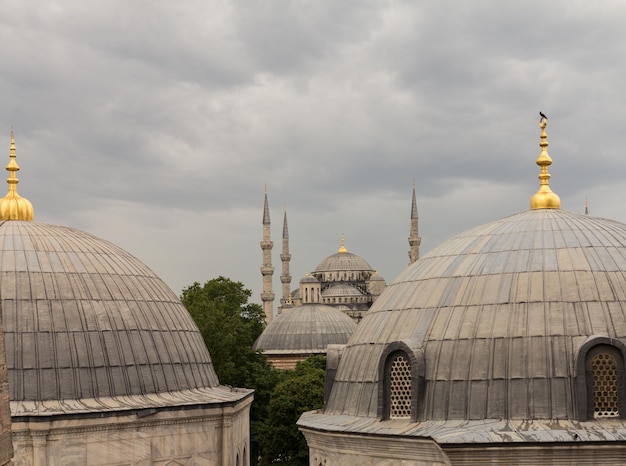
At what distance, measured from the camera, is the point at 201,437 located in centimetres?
2389

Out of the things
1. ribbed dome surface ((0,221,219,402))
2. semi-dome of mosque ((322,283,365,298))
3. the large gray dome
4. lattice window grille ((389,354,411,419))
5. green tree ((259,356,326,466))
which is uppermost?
the large gray dome

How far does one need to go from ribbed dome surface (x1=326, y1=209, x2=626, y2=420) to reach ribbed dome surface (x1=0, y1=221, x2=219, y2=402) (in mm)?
5120

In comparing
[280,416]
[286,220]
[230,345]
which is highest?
[286,220]

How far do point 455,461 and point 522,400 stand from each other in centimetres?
171

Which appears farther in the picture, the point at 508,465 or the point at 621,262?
the point at 621,262

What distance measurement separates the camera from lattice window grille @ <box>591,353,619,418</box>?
17125mm

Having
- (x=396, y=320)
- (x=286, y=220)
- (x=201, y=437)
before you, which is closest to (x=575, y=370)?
(x=396, y=320)

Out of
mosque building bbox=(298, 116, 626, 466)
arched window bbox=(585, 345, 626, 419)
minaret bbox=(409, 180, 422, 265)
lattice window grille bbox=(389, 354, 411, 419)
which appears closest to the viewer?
mosque building bbox=(298, 116, 626, 466)

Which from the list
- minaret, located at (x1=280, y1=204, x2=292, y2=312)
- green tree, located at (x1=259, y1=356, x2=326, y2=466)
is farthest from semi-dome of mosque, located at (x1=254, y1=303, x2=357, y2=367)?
minaret, located at (x1=280, y1=204, x2=292, y2=312)

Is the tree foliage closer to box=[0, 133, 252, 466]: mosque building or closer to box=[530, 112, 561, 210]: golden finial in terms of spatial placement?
box=[0, 133, 252, 466]: mosque building

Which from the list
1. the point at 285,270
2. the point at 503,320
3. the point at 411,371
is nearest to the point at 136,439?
the point at 411,371

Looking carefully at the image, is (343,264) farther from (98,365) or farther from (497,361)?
(497,361)

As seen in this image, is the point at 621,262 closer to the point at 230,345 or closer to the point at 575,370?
the point at 575,370

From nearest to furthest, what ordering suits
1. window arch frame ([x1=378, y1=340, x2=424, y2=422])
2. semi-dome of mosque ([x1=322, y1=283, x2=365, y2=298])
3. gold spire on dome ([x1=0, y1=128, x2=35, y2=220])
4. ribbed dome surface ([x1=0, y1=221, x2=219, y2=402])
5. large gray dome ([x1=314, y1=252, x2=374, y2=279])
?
1. window arch frame ([x1=378, y1=340, x2=424, y2=422])
2. ribbed dome surface ([x1=0, y1=221, x2=219, y2=402])
3. gold spire on dome ([x1=0, y1=128, x2=35, y2=220])
4. semi-dome of mosque ([x1=322, y1=283, x2=365, y2=298])
5. large gray dome ([x1=314, y1=252, x2=374, y2=279])
